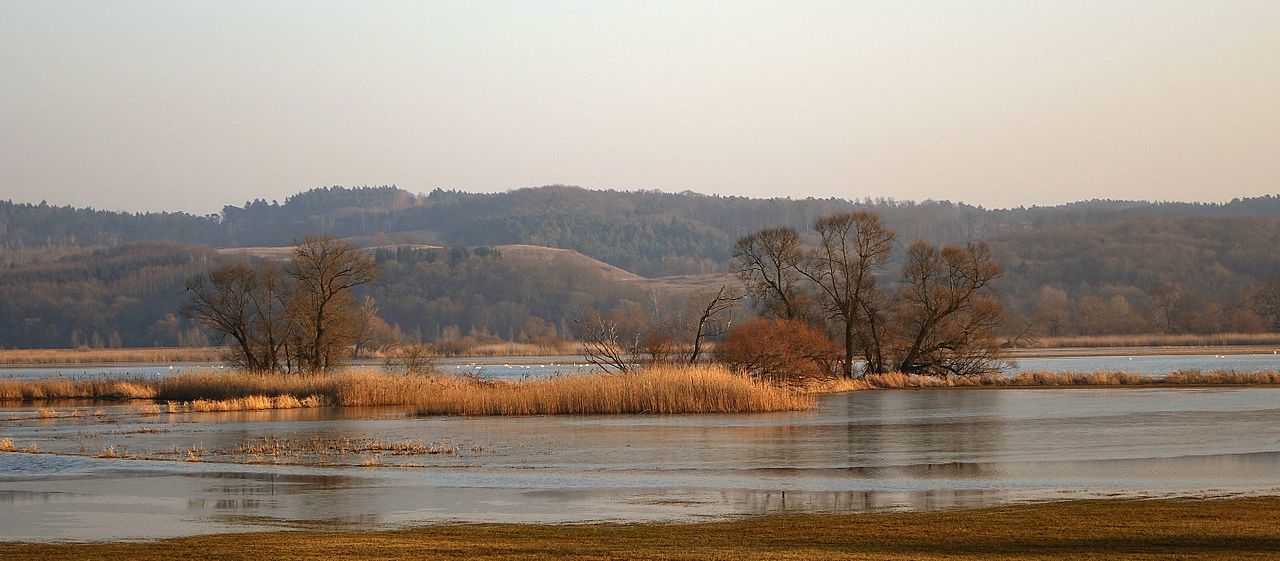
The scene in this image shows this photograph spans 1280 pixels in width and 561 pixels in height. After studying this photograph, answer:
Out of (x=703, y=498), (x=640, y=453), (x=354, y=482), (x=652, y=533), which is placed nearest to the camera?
(x=652, y=533)

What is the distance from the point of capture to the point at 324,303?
2667 inches

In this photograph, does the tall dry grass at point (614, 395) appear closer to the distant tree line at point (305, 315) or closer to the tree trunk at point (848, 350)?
the distant tree line at point (305, 315)

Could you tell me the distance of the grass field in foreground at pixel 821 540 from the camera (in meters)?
16.1

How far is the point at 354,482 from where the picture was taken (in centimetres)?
2722

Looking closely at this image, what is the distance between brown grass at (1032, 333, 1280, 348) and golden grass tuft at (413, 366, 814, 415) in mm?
85521

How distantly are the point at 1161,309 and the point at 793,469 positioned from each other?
434 feet

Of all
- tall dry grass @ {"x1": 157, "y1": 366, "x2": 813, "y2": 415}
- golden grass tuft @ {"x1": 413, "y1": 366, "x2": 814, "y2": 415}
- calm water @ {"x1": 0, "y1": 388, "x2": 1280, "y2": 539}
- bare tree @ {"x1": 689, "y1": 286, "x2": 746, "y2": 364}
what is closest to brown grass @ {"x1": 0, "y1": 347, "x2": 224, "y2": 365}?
bare tree @ {"x1": 689, "y1": 286, "x2": 746, "y2": 364}

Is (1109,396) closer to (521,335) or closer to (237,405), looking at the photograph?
(237,405)

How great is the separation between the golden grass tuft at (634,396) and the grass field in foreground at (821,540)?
29323mm

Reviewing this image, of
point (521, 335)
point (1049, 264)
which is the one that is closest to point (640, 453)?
point (521, 335)

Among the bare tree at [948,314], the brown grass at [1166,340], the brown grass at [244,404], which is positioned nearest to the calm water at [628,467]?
the brown grass at [244,404]

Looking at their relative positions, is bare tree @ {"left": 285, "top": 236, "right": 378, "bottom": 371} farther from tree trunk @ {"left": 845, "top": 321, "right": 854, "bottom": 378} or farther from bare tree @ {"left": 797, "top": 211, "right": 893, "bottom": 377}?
tree trunk @ {"left": 845, "top": 321, "right": 854, "bottom": 378}

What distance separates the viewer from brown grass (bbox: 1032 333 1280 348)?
12581 centimetres

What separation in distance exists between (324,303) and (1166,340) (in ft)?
298
